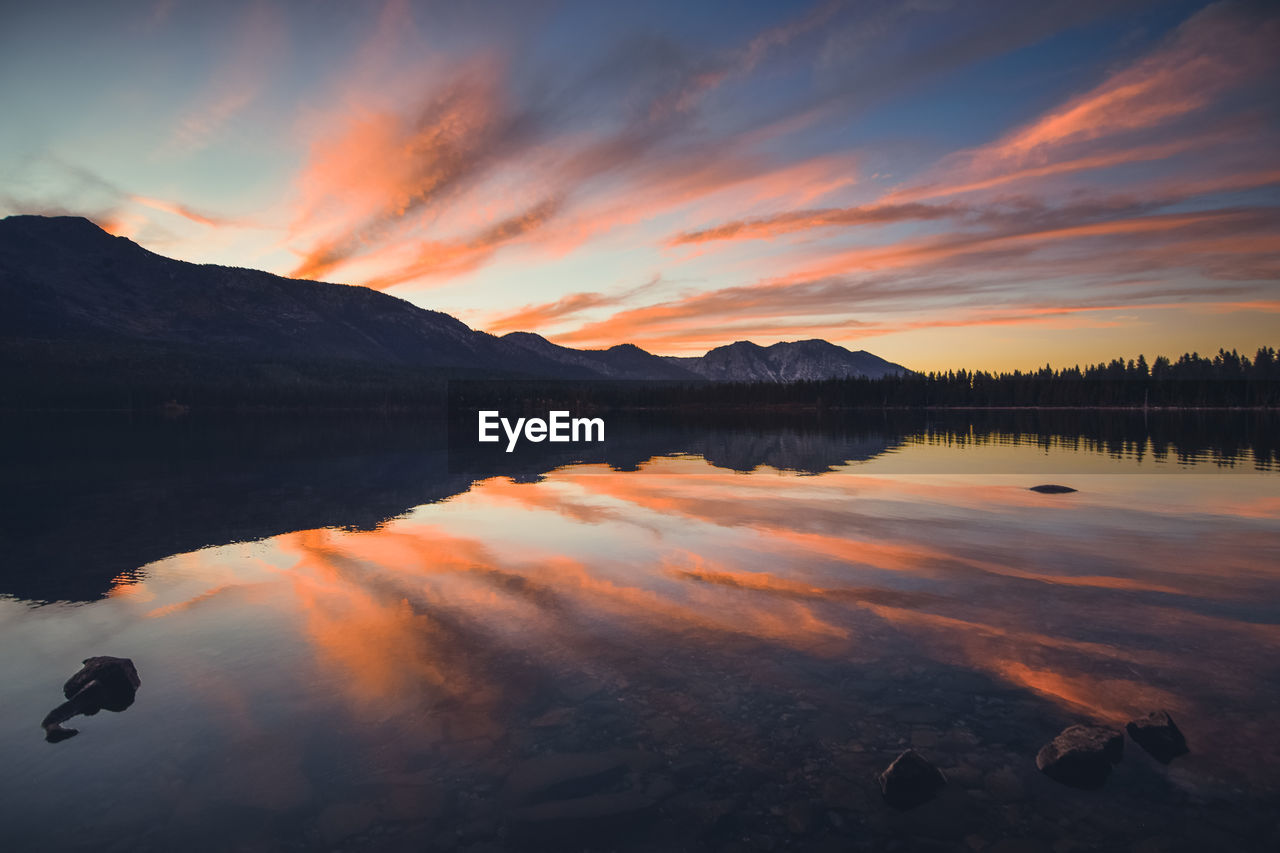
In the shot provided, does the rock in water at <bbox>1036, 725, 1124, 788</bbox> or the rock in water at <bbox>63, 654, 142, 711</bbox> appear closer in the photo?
the rock in water at <bbox>1036, 725, 1124, 788</bbox>

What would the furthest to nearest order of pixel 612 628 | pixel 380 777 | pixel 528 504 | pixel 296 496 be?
pixel 296 496 < pixel 528 504 < pixel 612 628 < pixel 380 777

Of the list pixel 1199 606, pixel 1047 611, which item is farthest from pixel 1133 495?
pixel 1047 611

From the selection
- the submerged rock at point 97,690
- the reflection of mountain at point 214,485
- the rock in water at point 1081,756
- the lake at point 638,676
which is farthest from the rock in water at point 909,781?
the reflection of mountain at point 214,485

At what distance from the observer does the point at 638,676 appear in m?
12.8

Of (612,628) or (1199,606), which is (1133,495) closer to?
(1199,606)

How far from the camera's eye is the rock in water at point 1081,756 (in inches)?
359

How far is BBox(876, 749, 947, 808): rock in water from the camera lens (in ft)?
28.7

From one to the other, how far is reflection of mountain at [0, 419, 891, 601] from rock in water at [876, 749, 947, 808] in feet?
73.3

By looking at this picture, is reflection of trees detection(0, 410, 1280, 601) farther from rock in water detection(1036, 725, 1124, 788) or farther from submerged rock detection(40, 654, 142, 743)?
rock in water detection(1036, 725, 1124, 788)

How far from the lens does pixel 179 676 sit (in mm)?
13328

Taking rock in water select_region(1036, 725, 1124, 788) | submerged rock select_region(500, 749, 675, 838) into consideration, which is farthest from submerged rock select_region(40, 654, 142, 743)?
rock in water select_region(1036, 725, 1124, 788)

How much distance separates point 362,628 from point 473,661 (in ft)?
12.9

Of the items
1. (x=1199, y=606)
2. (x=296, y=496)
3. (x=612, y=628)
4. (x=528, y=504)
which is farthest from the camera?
(x=296, y=496)

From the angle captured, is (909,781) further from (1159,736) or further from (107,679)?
(107,679)
